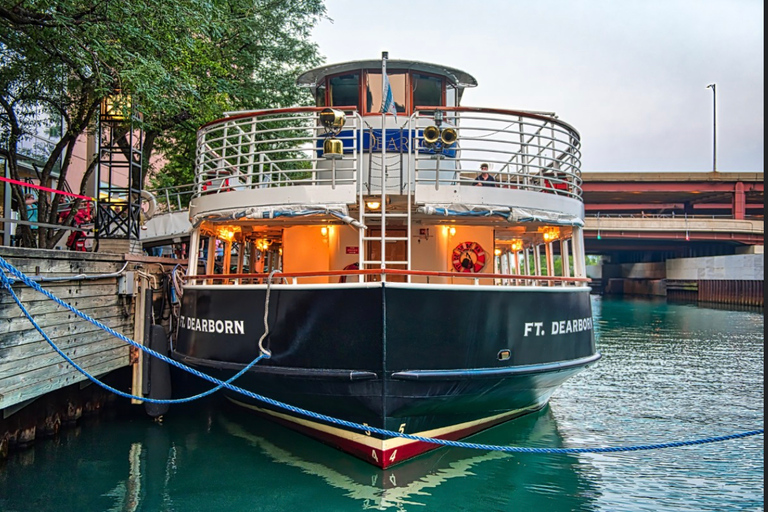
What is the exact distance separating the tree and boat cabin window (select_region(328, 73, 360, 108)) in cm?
282

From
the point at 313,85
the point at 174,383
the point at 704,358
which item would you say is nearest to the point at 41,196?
the point at 174,383

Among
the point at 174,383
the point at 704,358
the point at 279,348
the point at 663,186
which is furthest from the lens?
the point at 663,186

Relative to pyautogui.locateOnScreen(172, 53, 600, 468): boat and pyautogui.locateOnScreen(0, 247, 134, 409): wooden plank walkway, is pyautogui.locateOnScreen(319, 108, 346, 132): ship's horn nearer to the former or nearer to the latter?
pyautogui.locateOnScreen(172, 53, 600, 468): boat

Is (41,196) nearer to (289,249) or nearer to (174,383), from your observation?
(174,383)

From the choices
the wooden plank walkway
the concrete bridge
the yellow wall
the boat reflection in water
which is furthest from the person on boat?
the concrete bridge

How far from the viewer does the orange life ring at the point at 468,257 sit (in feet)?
33.2

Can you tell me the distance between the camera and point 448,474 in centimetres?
813

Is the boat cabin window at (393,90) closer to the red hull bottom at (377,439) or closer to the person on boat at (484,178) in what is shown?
the person on boat at (484,178)

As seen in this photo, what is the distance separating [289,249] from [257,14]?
37.6ft

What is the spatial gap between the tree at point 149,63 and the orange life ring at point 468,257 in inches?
221

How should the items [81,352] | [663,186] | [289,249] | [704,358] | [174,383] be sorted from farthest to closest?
[663,186], [704,358], [174,383], [289,249], [81,352]

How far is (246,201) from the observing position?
905 centimetres

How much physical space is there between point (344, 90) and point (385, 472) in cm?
624

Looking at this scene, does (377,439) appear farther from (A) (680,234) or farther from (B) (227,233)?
(A) (680,234)
